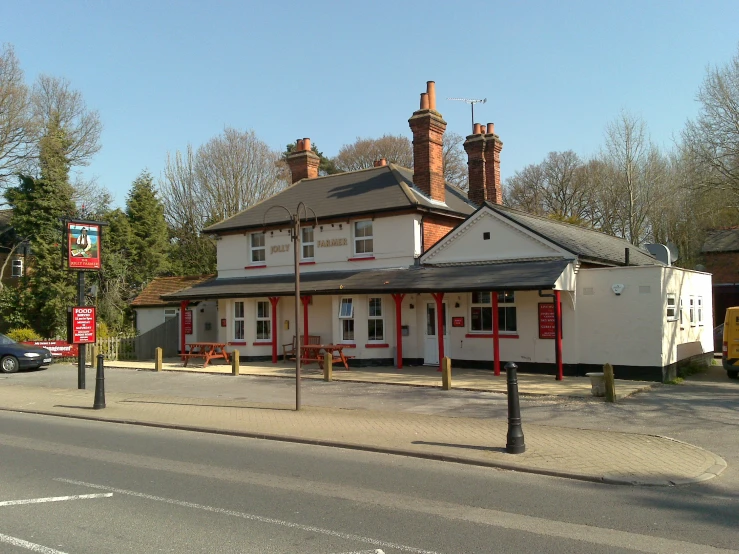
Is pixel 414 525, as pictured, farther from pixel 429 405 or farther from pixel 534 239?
pixel 534 239

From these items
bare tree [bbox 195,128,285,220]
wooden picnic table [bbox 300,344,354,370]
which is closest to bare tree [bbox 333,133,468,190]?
bare tree [bbox 195,128,285,220]

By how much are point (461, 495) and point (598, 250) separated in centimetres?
1537

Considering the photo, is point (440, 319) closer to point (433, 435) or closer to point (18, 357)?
point (433, 435)

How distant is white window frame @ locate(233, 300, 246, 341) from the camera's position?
2432cm

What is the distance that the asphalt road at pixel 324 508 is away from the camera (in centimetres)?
561

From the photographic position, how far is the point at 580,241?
2084cm

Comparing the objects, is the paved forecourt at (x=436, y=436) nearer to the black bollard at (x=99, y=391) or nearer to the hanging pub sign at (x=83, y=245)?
the black bollard at (x=99, y=391)

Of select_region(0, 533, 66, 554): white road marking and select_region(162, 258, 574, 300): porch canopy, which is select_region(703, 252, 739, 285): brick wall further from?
select_region(0, 533, 66, 554): white road marking

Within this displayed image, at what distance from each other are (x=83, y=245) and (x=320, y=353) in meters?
8.15

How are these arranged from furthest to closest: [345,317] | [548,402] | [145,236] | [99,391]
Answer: [145,236], [345,317], [99,391], [548,402]

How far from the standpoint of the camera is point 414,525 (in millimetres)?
6082

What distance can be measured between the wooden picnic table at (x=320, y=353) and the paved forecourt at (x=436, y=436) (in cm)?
583

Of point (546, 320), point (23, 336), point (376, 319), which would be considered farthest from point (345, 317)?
point (23, 336)

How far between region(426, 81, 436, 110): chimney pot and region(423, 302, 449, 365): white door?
25.1 feet
